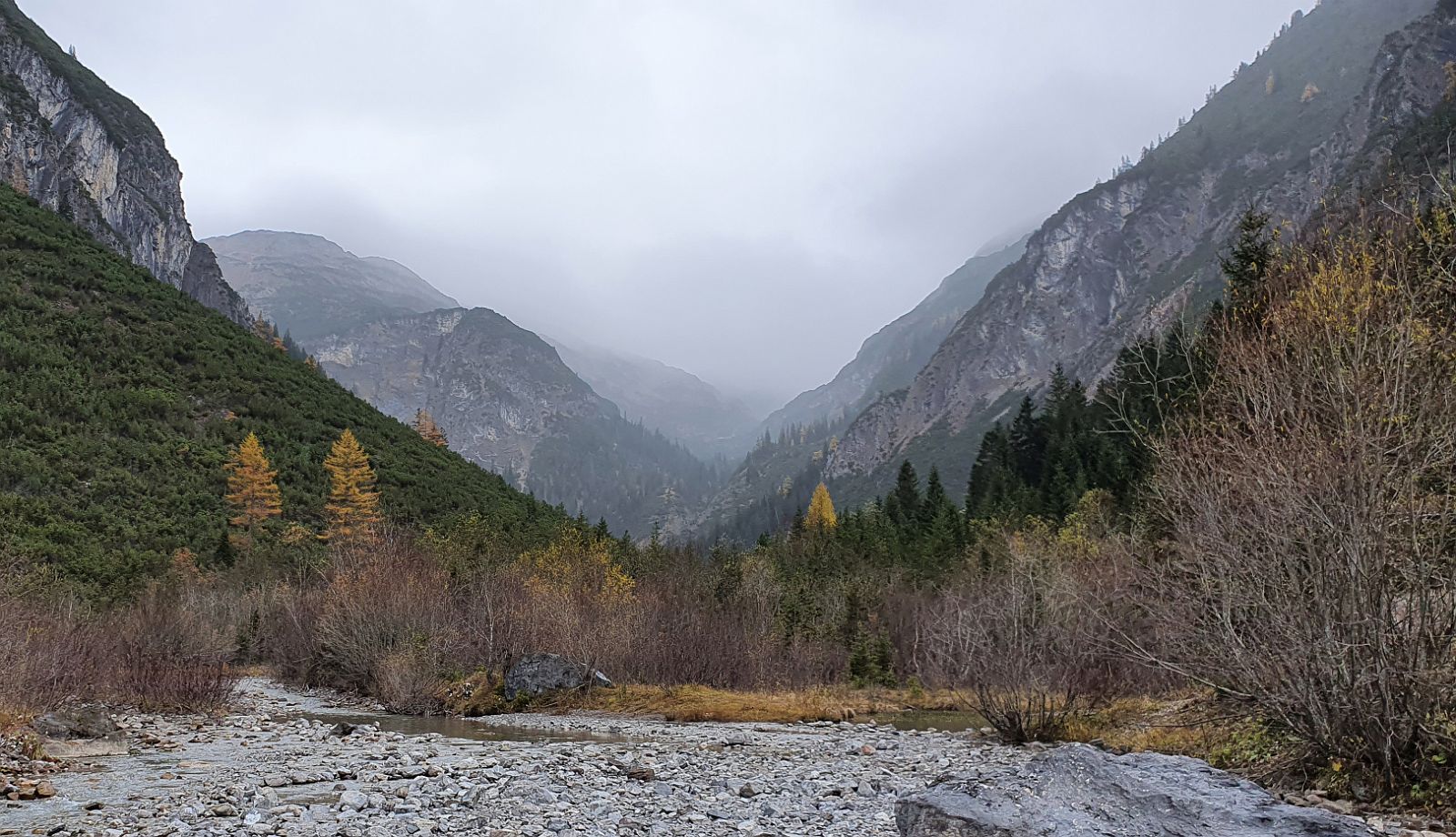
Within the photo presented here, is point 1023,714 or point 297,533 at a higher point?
point 297,533

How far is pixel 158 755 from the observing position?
16.7 m

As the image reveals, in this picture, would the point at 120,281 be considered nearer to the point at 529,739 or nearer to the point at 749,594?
the point at 749,594

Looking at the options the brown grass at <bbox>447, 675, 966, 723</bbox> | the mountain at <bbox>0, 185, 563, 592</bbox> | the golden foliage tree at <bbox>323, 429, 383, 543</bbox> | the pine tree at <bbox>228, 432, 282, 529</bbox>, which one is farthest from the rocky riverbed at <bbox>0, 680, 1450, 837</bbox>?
the pine tree at <bbox>228, 432, 282, 529</bbox>

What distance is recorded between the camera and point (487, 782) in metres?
13.5

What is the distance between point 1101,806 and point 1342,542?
5.31 meters

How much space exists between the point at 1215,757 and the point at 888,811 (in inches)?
227

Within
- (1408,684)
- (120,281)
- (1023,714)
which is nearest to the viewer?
(1408,684)

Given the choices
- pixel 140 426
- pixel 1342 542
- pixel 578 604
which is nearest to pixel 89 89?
pixel 140 426

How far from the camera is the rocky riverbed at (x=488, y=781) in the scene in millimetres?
10500

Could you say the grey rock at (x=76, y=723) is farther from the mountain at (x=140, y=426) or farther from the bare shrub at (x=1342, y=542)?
the mountain at (x=140, y=426)

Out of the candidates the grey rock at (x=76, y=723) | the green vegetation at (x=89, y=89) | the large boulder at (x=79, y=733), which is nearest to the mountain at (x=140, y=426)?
the grey rock at (x=76, y=723)

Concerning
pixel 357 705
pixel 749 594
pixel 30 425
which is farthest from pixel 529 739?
pixel 30 425

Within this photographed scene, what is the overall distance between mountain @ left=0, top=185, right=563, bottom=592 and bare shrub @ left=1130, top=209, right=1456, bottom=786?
42813 millimetres

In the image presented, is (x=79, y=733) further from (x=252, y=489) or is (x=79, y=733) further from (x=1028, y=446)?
(x=1028, y=446)
